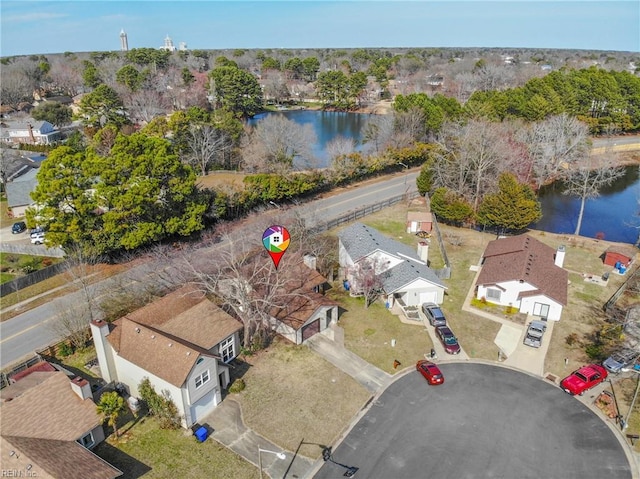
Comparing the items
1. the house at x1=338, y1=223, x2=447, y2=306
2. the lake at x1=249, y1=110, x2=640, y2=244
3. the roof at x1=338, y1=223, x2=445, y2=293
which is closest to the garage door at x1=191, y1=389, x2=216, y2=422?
the house at x1=338, y1=223, x2=447, y2=306

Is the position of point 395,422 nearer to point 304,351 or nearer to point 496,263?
point 304,351

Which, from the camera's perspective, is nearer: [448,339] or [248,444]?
[248,444]

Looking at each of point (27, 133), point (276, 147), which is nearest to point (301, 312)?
point (276, 147)

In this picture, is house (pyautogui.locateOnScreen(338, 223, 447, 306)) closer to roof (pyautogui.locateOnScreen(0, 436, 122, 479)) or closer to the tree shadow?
the tree shadow

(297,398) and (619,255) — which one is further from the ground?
(619,255)

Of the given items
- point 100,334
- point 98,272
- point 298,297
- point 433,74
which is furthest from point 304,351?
point 433,74

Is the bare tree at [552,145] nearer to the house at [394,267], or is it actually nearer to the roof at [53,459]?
the house at [394,267]

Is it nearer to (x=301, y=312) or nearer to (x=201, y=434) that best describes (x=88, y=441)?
(x=201, y=434)
